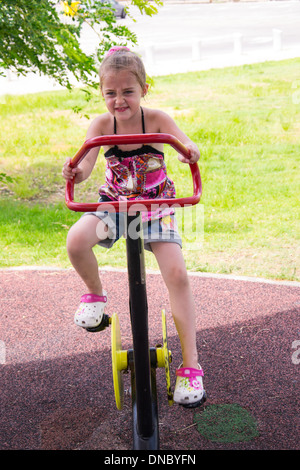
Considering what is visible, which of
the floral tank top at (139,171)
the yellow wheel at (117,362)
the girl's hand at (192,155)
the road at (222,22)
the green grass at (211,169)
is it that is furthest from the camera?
Result: the road at (222,22)

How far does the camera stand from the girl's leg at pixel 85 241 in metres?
2.57

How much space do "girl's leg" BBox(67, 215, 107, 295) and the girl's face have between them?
0.47 meters

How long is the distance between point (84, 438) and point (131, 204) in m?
1.14

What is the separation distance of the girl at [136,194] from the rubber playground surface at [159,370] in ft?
0.92

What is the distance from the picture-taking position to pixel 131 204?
2033 mm

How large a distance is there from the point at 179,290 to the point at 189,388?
413 mm

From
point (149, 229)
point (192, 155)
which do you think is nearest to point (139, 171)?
point (149, 229)

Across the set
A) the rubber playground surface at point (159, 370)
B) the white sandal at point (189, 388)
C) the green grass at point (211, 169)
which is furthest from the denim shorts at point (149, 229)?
the green grass at point (211, 169)

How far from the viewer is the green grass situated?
494 centimetres

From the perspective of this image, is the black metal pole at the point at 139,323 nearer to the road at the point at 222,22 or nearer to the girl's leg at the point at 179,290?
the girl's leg at the point at 179,290

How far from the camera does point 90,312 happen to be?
8.93 ft

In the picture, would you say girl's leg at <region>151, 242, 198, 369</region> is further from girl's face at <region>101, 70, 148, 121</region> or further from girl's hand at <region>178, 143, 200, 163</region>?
girl's face at <region>101, 70, 148, 121</region>

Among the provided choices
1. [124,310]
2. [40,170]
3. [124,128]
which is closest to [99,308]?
[124,128]

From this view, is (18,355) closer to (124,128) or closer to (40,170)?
(124,128)
